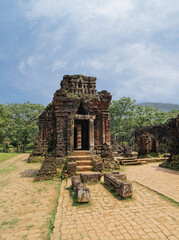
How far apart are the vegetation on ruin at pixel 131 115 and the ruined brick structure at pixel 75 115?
906 inches

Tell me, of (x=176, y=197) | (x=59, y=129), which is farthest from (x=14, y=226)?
(x=59, y=129)

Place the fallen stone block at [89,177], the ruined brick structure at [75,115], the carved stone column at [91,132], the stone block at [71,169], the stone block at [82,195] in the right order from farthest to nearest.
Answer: the carved stone column at [91,132], the ruined brick structure at [75,115], the stone block at [71,169], the fallen stone block at [89,177], the stone block at [82,195]

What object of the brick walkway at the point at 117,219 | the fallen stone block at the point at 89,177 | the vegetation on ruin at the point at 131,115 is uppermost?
the vegetation on ruin at the point at 131,115

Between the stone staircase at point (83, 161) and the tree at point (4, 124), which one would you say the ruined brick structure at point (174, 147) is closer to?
the stone staircase at point (83, 161)

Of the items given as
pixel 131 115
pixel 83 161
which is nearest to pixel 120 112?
pixel 131 115

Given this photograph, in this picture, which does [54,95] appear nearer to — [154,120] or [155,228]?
[155,228]

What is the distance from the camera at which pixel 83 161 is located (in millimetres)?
8531

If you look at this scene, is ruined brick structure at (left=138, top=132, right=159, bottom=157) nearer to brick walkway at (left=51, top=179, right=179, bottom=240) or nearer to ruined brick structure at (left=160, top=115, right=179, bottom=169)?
ruined brick structure at (left=160, top=115, right=179, bottom=169)

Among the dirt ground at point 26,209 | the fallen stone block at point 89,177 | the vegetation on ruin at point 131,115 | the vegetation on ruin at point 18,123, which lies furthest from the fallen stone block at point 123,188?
the vegetation on ruin at point 131,115

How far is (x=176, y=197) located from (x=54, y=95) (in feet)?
26.8

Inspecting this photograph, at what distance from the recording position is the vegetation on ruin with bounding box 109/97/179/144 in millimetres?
32688

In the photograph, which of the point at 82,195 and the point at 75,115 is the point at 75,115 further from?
the point at 82,195

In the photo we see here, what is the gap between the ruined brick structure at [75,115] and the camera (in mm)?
9305

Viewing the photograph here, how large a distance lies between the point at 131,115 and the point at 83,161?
A: 92.2 feet
